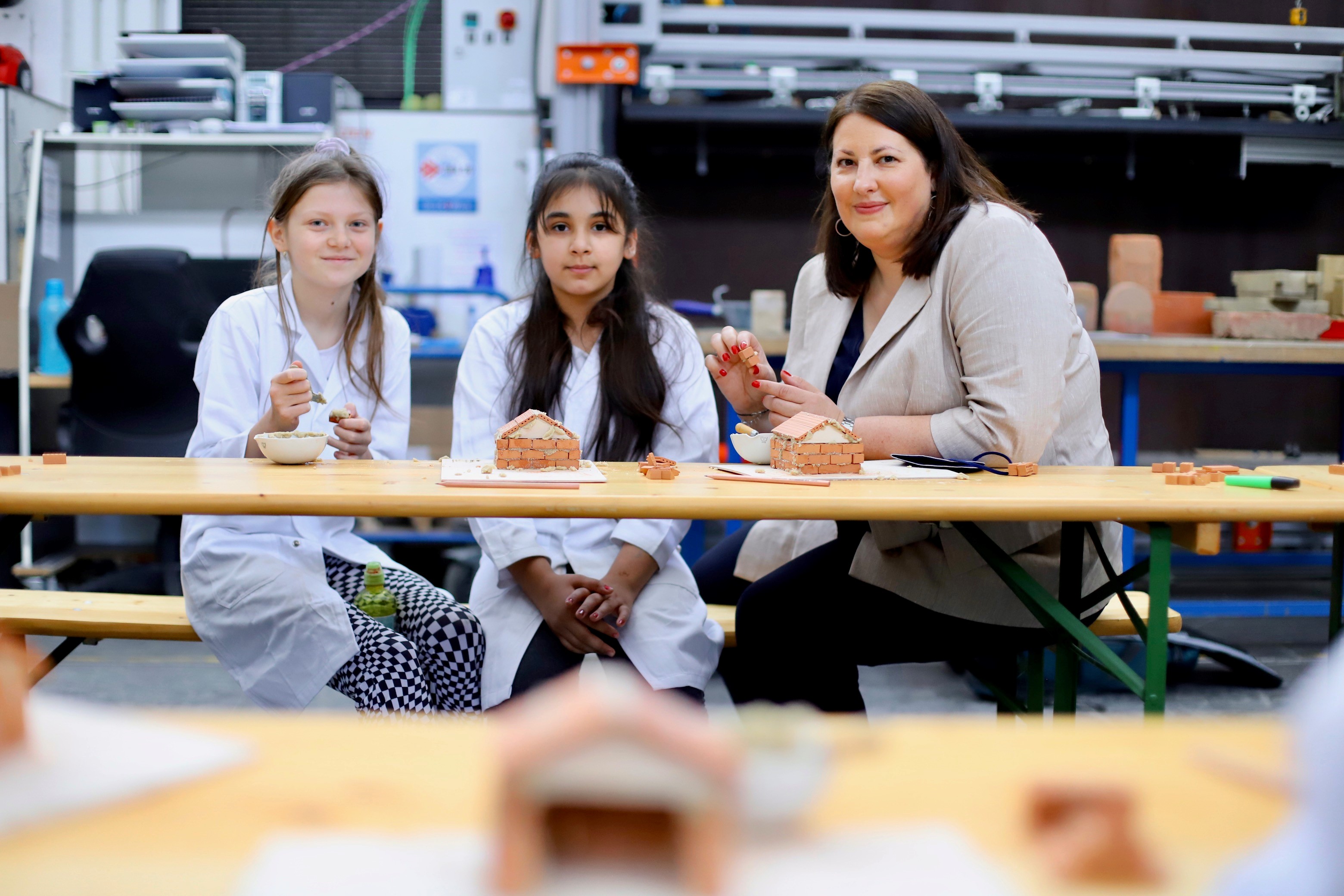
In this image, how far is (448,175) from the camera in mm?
5297

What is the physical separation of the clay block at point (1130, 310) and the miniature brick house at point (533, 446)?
120 inches

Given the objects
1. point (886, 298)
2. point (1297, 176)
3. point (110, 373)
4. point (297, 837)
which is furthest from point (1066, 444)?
point (1297, 176)

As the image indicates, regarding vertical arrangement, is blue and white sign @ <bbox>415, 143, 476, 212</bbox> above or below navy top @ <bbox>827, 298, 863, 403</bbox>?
above

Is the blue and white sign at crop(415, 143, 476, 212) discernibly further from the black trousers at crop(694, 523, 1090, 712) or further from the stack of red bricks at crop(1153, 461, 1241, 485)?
the stack of red bricks at crop(1153, 461, 1241, 485)

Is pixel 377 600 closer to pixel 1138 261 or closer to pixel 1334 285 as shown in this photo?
pixel 1138 261

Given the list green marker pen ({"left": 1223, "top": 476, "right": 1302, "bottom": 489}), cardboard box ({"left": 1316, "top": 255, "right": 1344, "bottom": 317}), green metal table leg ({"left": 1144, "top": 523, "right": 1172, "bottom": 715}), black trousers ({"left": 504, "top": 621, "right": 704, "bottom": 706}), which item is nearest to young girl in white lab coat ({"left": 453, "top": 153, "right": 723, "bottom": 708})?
black trousers ({"left": 504, "top": 621, "right": 704, "bottom": 706})

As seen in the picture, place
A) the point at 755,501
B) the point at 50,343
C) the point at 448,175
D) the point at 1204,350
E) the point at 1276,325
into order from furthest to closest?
1. the point at 448,175
2. the point at 50,343
3. the point at 1276,325
4. the point at 1204,350
5. the point at 755,501

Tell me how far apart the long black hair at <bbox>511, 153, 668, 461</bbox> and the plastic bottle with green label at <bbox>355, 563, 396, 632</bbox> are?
0.44m

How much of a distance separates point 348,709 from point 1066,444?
219cm

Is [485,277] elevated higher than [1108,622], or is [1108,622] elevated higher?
[485,277]

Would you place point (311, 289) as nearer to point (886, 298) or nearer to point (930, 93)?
point (886, 298)

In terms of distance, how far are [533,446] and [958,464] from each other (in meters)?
0.75

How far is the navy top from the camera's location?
2311 millimetres

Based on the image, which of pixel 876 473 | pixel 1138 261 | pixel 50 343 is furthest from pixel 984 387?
pixel 50 343
